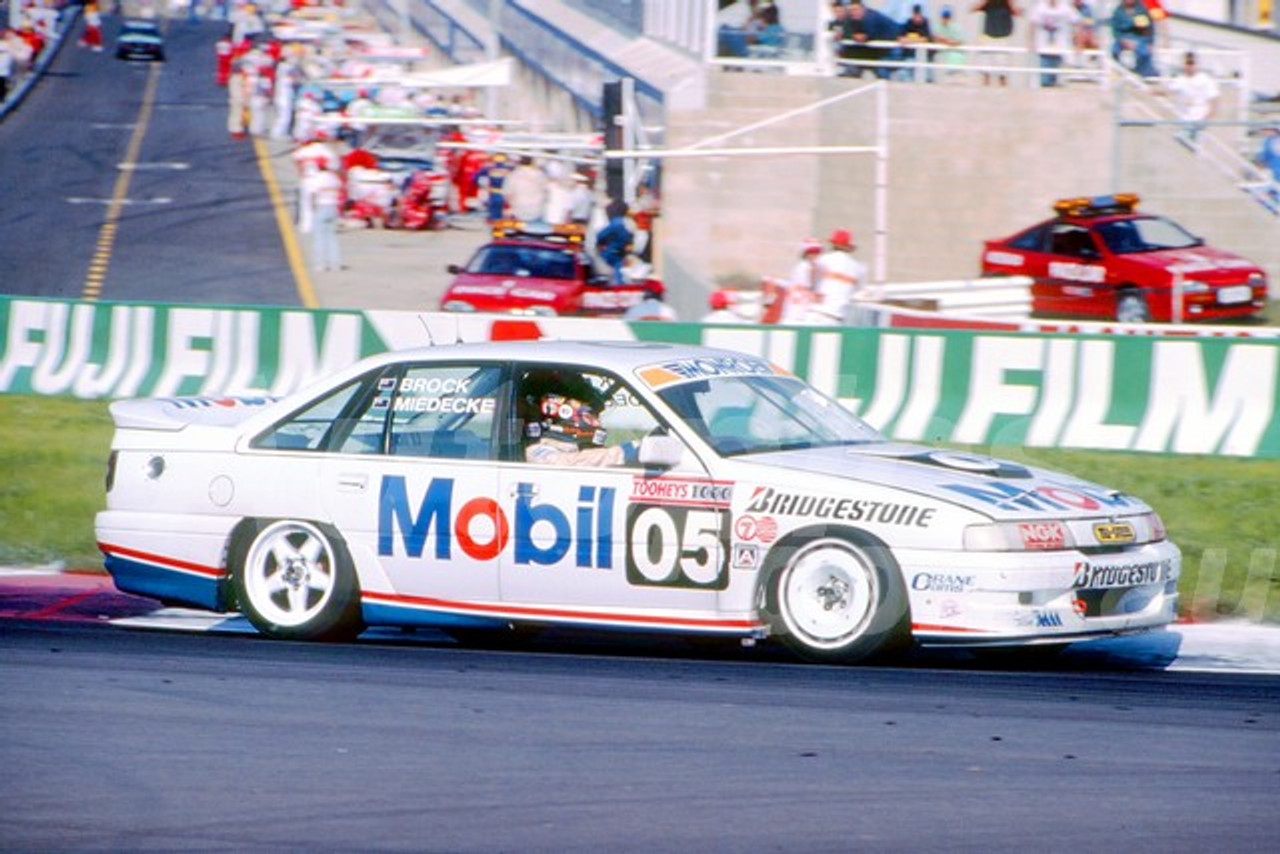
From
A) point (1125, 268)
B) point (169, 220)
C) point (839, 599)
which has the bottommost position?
point (839, 599)

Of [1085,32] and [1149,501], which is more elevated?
[1085,32]

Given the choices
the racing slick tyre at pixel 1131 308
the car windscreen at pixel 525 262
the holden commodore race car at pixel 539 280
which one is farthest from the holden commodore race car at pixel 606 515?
the car windscreen at pixel 525 262

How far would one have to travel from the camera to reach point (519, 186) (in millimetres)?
30891

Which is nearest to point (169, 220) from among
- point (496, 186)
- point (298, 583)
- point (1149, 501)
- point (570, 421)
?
point (496, 186)

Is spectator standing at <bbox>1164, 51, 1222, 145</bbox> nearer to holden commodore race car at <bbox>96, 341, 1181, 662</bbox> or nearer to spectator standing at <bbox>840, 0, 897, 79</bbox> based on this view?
spectator standing at <bbox>840, 0, 897, 79</bbox>

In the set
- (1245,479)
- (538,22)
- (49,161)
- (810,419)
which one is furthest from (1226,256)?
(49,161)

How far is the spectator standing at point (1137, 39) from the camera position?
27464mm

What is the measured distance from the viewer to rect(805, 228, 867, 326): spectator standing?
67.4 ft

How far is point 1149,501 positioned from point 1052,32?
1639 cm

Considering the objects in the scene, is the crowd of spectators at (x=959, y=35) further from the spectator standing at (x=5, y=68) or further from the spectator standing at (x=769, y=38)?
the spectator standing at (x=5, y=68)

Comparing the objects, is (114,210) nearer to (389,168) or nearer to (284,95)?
(389,168)

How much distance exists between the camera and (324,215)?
3022 centimetres

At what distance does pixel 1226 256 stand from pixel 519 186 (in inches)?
448

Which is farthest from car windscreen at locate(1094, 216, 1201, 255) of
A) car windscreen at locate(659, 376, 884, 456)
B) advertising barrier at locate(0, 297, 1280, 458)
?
car windscreen at locate(659, 376, 884, 456)
